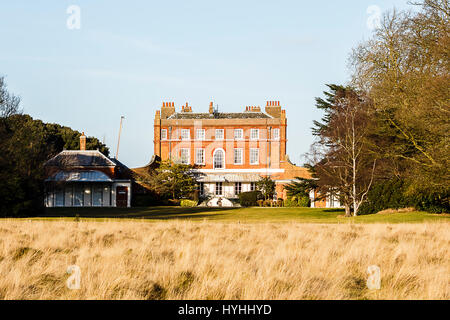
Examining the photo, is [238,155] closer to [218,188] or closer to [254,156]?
[254,156]

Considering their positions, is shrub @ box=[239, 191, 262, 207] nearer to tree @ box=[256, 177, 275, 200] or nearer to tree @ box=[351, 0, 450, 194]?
tree @ box=[256, 177, 275, 200]

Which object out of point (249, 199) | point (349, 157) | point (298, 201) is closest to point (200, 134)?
point (249, 199)

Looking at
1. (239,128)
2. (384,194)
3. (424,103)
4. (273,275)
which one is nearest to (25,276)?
(273,275)

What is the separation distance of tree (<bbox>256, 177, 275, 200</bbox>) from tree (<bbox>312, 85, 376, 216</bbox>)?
14.6 m

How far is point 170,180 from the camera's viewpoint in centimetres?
4991

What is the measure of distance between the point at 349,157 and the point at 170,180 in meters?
23.4

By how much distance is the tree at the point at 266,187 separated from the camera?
49188mm

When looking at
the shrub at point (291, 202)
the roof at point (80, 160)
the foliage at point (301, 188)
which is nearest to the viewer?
the foliage at point (301, 188)

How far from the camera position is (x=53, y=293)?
634 centimetres

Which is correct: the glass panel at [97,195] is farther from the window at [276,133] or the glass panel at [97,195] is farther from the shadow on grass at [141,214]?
the window at [276,133]

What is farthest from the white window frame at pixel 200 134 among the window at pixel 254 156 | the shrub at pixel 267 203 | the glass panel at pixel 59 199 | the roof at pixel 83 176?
the glass panel at pixel 59 199

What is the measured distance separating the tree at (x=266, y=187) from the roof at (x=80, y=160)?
13.6 meters

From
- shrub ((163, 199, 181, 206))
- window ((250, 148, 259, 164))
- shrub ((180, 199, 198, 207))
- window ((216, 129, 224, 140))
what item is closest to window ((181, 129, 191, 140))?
window ((216, 129, 224, 140))

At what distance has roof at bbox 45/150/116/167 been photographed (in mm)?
46562
